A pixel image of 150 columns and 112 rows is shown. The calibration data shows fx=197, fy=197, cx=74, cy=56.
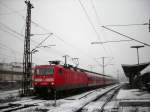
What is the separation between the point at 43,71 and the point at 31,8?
6.46m

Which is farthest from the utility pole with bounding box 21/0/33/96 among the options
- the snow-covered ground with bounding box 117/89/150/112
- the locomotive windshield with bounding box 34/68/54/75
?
the snow-covered ground with bounding box 117/89/150/112

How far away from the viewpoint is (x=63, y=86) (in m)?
18.7

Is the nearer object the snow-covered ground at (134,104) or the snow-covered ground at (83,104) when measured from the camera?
the snow-covered ground at (134,104)

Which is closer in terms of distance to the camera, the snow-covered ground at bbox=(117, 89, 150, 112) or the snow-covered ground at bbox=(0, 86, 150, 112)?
the snow-covered ground at bbox=(117, 89, 150, 112)

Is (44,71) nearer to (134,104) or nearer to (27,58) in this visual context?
(27,58)

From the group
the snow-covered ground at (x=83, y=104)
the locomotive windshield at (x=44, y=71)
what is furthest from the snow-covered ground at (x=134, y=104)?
the locomotive windshield at (x=44, y=71)

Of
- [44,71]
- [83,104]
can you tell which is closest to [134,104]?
[83,104]

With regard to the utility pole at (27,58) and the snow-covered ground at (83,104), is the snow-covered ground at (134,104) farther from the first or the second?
the utility pole at (27,58)

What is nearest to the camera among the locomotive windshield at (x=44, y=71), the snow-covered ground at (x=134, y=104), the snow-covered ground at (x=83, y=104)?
the snow-covered ground at (x=134, y=104)

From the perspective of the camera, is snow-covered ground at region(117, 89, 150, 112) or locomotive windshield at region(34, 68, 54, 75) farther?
locomotive windshield at region(34, 68, 54, 75)

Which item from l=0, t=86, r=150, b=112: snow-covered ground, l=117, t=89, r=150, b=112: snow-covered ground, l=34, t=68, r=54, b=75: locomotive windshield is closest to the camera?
l=117, t=89, r=150, b=112: snow-covered ground

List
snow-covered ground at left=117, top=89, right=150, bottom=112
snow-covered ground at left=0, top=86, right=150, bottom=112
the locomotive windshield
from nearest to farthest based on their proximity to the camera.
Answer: snow-covered ground at left=117, top=89, right=150, bottom=112
snow-covered ground at left=0, top=86, right=150, bottom=112
the locomotive windshield

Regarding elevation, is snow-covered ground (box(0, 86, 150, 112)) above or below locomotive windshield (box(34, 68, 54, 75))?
below

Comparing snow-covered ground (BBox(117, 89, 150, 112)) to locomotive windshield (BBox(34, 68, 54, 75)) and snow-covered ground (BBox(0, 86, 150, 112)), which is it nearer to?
snow-covered ground (BBox(0, 86, 150, 112))
